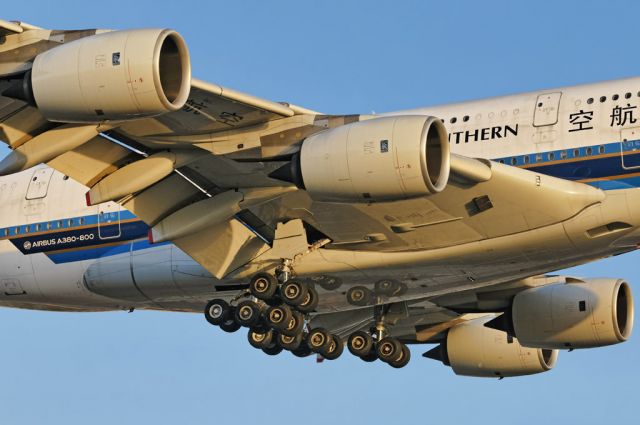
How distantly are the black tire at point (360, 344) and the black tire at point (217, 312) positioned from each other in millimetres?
3615

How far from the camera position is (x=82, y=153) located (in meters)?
33.1

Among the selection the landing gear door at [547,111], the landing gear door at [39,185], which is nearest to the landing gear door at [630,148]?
the landing gear door at [547,111]

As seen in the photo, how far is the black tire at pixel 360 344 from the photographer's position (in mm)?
39312

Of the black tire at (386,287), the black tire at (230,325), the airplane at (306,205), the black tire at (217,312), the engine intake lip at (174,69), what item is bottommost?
the black tire at (230,325)

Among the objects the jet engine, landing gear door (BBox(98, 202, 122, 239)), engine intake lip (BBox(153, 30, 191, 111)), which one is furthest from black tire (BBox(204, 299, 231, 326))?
engine intake lip (BBox(153, 30, 191, 111))

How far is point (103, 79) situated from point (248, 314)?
9.52 metres

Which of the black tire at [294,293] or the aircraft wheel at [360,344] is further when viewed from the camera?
the aircraft wheel at [360,344]

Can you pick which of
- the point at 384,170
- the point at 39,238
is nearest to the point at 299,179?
the point at 384,170

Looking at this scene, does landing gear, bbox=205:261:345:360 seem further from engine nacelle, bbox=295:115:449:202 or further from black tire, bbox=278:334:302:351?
engine nacelle, bbox=295:115:449:202

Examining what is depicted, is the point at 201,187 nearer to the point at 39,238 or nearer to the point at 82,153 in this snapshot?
the point at 82,153

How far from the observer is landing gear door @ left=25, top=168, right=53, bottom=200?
4000cm

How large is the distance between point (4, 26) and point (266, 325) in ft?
33.7

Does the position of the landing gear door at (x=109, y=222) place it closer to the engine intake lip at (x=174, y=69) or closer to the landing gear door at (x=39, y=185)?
the landing gear door at (x=39, y=185)

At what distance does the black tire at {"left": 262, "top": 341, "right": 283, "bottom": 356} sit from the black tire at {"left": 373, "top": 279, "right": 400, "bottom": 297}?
284 cm
